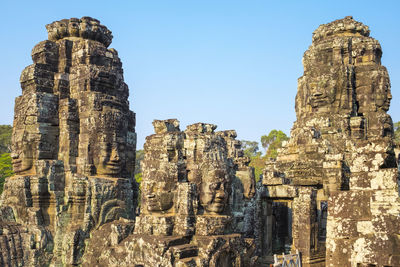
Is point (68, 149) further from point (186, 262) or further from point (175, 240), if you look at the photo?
point (186, 262)

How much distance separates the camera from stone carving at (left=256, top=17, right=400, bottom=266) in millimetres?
4875

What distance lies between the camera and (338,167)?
12867mm

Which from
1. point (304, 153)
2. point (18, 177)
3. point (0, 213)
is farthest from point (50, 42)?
point (304, 153)

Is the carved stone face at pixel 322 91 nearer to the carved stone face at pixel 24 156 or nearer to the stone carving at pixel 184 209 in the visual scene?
the stone carving at pixel 184 209

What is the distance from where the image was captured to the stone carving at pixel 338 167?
16.0 ft

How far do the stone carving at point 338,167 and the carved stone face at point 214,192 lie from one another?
2210mm

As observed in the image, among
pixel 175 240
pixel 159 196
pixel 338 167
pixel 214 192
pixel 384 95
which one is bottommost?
pixel 175 240

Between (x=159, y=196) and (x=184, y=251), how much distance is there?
1.52 metres

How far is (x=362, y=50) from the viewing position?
57.7 feet

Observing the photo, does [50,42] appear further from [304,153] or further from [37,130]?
[304,153]

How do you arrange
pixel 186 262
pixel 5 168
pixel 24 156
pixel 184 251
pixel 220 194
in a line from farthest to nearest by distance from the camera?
pixel 5 168, pixel 24 156, pixel 220 194, pixel 184 251, pixel 186 262

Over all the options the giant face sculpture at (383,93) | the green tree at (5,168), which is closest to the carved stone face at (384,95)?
the giant face sculpture at (383,93)

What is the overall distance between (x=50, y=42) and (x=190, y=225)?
8.70 meters

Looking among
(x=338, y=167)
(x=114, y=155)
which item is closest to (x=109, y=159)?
(x=114, y=155)
